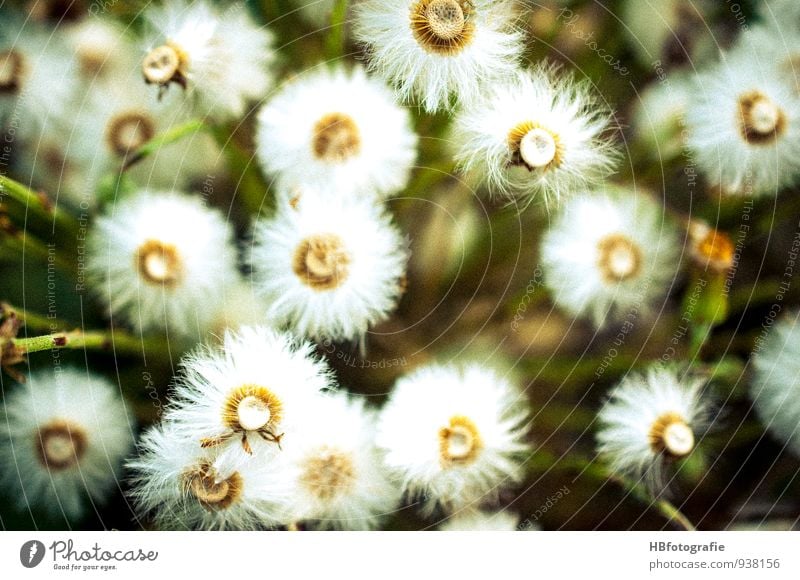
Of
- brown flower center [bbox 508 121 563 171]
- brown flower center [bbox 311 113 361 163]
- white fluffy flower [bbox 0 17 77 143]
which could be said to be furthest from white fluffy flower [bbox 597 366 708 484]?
white fluffy flower [bbox 0 17 77 143]

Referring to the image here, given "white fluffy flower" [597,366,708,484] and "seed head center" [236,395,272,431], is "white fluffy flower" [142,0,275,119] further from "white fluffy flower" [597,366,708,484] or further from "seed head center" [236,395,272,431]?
"white fluffy flower" [597,366,708,484]

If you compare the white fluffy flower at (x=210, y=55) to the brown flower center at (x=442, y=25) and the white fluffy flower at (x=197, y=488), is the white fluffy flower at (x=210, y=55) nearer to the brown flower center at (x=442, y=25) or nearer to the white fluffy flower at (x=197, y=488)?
the brown flower center at (x=442, y=25)

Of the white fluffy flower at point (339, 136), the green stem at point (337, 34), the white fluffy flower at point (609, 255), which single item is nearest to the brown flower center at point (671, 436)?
the white fluffy flower at point (609, 255)

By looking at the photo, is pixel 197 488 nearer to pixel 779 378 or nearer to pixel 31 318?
pixel 31 318

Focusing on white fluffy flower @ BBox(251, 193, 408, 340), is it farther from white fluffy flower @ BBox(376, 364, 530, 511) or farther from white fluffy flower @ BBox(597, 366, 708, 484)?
white fluffy flower @ BBox(597, 366, 708, 484)

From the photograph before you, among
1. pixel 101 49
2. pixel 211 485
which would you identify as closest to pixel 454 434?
pixel 211 485

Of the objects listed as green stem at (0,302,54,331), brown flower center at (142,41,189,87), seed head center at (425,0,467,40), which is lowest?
green stem at (0,302,54,331)

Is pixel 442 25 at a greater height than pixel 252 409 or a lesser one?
greater
